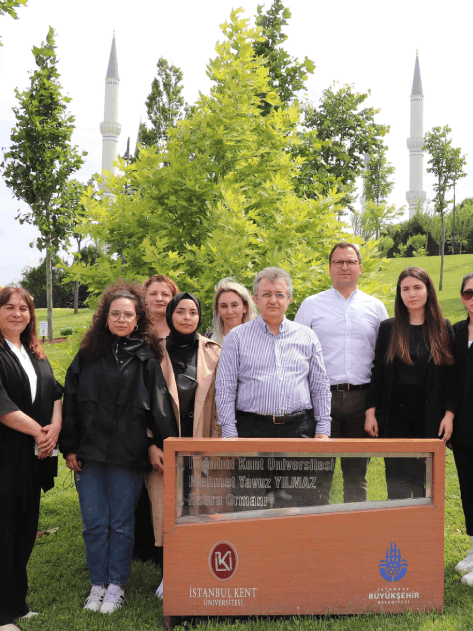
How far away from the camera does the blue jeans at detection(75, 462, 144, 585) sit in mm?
3744

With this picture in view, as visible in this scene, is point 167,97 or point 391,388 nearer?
point 391,388

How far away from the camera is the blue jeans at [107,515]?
3744mm

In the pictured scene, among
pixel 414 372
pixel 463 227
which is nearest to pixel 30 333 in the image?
pixel 414 372

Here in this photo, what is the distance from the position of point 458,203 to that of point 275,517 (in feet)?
191

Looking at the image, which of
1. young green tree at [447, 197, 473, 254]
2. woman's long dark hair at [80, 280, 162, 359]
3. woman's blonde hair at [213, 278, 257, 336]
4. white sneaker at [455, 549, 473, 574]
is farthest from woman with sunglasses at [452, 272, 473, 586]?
young green tree at [447, 197, 473, 254]

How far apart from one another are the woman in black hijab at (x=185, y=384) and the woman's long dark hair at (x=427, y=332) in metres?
1.41

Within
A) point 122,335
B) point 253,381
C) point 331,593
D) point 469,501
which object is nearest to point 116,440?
point 122,335

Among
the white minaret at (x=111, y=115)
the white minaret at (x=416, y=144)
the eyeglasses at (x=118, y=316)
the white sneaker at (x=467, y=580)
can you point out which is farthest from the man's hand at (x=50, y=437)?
the white minaret at (x=416, y=144)

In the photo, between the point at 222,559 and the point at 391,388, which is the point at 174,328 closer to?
the point at 222,559

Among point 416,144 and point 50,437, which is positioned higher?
point 416,144

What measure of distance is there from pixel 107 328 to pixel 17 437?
957mm

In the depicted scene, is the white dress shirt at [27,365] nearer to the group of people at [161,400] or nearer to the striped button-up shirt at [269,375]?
the group of people at [161,400]

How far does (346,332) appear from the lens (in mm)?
4434

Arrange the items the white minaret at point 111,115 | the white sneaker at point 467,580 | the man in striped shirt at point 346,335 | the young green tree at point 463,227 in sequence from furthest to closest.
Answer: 1. the white minaret at point 111,115
2. the young green tree at point 463,227
3. the man in striped shirt at point 346,335
4. the white sneaker at point 467,580
